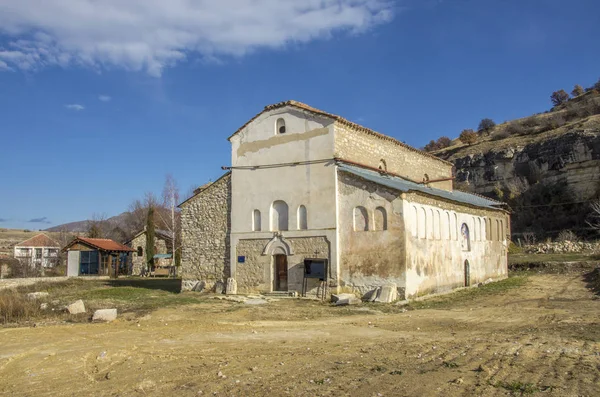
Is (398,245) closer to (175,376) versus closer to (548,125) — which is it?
(175,376)

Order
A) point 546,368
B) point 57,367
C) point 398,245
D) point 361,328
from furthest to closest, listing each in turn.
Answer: point 398,245 → point 361,328 → point 57,367 → point 546,368

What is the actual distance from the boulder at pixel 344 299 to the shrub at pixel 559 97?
8572 cm

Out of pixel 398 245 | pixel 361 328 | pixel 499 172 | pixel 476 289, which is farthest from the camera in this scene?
pixel 499 172

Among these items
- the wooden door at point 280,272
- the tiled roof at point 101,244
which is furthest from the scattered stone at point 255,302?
the tiled roof at point 101,244

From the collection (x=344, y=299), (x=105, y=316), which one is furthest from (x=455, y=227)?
(x=105, y=316)

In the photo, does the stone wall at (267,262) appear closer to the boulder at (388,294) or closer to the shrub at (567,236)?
the boulder at (388,294)

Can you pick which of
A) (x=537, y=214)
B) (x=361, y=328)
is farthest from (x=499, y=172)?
(x=361, y=328)

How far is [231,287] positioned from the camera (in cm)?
2139

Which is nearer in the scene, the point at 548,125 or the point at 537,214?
the point at 537,214

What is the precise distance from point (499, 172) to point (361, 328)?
2251 inches

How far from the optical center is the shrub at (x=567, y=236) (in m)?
43.9

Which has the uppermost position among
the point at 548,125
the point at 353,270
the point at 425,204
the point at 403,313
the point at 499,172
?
the point at 548,125

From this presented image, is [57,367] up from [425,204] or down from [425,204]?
down

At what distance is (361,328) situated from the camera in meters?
12.2
